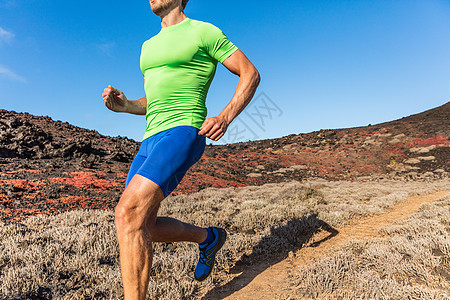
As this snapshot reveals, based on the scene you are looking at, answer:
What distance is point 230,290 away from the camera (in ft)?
9.53

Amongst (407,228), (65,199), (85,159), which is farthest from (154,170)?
(85,159)

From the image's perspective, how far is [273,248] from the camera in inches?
158

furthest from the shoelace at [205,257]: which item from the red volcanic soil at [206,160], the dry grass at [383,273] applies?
the red volcanic soil at [206,160]

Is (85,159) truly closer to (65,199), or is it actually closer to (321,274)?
(65,199)

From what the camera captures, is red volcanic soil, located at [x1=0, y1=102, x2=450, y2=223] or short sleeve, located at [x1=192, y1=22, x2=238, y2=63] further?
red volcanic soil, located at [x1=0, y1=102, x2=450, y2=223]

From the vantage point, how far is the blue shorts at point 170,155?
1.69 meters

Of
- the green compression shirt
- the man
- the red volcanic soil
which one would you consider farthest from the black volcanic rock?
the green compression shirt

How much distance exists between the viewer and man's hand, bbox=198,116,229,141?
172 cm

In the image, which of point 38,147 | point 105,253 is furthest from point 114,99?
point 38,147

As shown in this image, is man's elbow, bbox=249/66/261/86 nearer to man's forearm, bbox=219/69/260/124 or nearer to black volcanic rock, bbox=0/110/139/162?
man's forearm, bbox=219/69/260/124

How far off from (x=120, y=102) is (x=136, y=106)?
0.15m

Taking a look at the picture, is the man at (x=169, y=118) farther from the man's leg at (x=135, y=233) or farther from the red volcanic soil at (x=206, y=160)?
the red volcanic soil at (x=206, y=160)

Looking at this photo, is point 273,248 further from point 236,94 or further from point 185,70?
point 185,70

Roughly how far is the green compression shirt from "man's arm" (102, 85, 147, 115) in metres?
0.61
